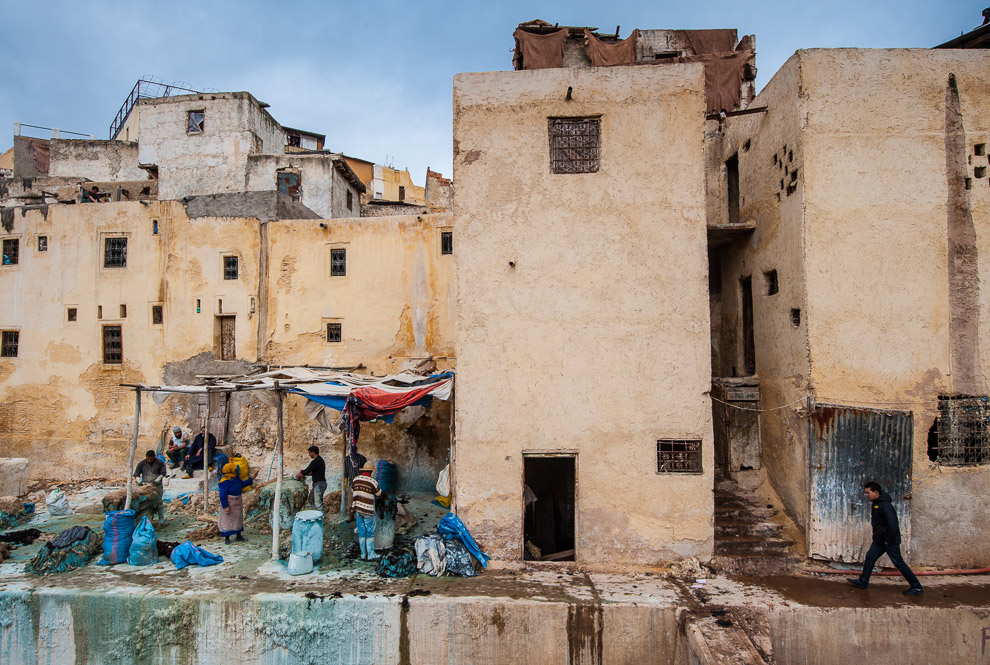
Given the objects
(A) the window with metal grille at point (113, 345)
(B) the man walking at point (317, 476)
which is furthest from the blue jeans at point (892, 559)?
(A) the window with metal grille at point (113, 345)

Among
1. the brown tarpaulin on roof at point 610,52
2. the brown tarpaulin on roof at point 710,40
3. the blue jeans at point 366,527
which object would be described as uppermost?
the brown tarpaulin on roof at point 710,40

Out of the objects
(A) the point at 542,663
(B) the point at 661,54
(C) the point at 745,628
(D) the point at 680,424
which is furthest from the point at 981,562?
(B) the point at 661,54

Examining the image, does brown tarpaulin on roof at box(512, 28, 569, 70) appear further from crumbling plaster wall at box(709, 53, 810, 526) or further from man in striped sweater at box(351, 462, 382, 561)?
man in striped sweater at box(351, 462, 382, 561)

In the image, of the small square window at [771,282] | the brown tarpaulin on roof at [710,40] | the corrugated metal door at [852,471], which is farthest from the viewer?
the brown tarpaulin on roof at [710,40]

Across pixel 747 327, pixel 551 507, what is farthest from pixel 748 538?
pixel 747 327

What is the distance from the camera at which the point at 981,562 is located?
8.38 m

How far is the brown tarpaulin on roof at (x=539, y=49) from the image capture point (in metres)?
11.3

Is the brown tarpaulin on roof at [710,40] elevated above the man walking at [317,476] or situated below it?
above

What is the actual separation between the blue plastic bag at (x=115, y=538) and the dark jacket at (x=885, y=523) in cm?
1098

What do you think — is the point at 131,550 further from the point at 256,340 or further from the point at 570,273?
the point at 570,273

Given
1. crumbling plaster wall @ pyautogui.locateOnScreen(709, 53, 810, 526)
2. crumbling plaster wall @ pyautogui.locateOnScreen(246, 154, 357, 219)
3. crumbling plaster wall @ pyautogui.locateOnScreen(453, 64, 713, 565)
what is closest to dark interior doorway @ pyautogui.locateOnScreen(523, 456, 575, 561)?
crumbling plaster wall @ pyautogui.locateOnScreen(453, 64, 713, 565)

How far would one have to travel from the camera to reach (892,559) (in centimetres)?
749

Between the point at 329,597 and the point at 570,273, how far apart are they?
5.72 metres

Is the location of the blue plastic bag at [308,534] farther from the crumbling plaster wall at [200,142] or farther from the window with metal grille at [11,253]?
the crumbling plaster wall at [200,142]
